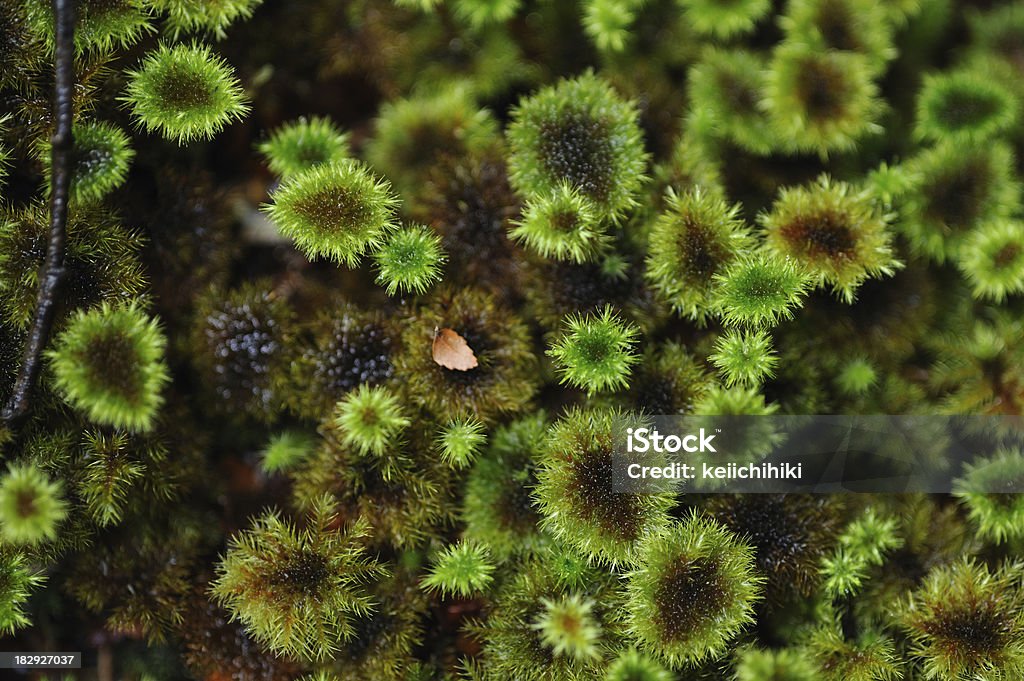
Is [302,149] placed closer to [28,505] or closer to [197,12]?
[197,12]

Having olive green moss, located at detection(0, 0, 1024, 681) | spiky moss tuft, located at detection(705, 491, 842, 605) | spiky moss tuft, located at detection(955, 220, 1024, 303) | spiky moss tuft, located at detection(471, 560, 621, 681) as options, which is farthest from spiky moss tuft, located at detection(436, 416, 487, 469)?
spiky moss tuft, located at detection(955, 220, 1024, 303)

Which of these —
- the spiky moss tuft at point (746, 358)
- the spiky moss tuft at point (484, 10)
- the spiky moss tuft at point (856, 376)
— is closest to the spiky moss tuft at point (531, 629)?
the spiky moss tuft at point (746, 358)

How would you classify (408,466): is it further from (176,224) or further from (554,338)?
(176,224)

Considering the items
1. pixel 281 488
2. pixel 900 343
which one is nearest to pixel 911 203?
pixel 900 343

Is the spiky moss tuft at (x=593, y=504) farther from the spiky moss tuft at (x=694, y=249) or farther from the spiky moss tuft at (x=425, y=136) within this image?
the spiky moss tuft at (x=425, y=136)

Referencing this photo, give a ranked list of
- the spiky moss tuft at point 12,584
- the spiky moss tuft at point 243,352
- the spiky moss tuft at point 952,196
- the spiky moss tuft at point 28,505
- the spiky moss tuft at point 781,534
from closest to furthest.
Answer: the spiky moss tuft at point 28,505, the spiky moss tuft at point 12,584, the spiky moss tuft at point 781,534, the spiky moss tuft at point 243,352, the spiky moss tuft at point 952,196

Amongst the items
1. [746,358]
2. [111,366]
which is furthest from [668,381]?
[111,366]

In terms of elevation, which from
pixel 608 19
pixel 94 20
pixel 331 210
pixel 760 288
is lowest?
pixel 760 288
